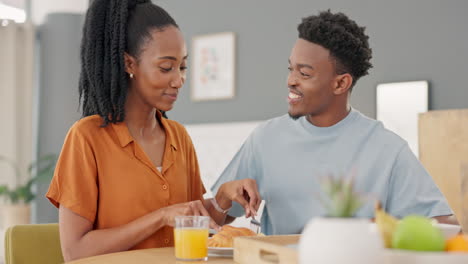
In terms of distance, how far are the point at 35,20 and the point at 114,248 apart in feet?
16.6

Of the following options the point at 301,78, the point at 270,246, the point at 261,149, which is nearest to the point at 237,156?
the point at 261,149

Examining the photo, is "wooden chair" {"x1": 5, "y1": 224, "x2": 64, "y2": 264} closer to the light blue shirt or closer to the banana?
the light blue shirt

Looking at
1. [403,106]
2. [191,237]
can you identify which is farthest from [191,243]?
[403,106]

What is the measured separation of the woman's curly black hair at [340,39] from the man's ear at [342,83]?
2 centimetres

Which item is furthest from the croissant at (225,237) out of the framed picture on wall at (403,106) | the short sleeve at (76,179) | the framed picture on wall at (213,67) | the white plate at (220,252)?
the framed picture on wall at (213,67)

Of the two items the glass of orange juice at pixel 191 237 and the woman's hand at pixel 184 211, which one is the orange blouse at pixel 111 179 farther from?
the glass of orange juice at pixel 191 237

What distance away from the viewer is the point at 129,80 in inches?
71.4

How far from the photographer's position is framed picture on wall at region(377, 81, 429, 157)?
12.2 ft

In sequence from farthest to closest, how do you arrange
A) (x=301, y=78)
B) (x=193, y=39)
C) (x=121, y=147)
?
(x=193, y=39), (x=301, y=78), (x=121, y=147)

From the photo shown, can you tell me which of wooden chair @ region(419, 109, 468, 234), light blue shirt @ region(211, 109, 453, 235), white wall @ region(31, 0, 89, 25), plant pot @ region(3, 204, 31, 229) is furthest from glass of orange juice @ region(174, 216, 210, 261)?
white wall @ region(31, 0, 89, 25)

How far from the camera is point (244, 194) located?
169 centimetres

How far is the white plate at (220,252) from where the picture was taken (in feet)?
4.94

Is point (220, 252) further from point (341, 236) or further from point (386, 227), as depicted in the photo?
point (341, 236)

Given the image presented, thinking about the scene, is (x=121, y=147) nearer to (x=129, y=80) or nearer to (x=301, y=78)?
(x=129, y=80)
